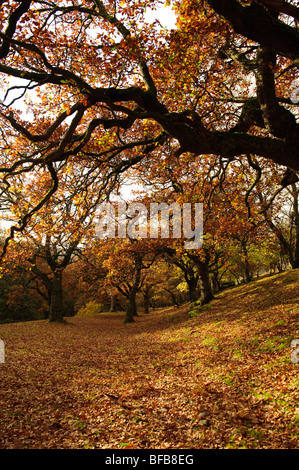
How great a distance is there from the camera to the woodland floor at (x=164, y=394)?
3873 mm

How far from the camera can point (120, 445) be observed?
12.4 ft

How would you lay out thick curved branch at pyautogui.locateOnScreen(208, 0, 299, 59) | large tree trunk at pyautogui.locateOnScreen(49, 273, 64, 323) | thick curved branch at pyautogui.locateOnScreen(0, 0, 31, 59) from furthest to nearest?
1. large tree trunk at pyautogui.locateOnScreen(49, 273, 64, 323)
2. thick curved branch at pyautogui.locateOnScreen(0, 0, 31, 59)
3. thick curved branch at pyautogui.locateOnScreen(208, 0, 299, 59)

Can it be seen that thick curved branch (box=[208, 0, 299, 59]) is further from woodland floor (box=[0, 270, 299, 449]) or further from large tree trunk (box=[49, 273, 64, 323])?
large tree trunk (box=[49, 273, 64, 323])

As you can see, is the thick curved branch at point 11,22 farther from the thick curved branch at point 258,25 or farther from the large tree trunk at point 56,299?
the large tree trunk at point 56,299

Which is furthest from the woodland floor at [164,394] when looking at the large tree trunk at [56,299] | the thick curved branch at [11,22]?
the large tree trunk at [56,299]

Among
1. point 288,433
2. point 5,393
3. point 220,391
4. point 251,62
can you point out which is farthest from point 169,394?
point 251,62

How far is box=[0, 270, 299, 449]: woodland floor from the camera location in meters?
3.87

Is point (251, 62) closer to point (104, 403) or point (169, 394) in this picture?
point (169, 394)

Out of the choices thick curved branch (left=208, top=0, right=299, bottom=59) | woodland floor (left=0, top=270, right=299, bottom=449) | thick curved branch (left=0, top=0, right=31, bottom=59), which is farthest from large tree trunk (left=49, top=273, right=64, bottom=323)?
thick curved branch (left=208, top=0, right=299, bottom=59)

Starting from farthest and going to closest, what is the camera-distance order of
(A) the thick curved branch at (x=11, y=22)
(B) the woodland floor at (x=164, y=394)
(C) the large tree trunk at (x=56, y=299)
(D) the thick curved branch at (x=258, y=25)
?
(C) the large tree trunk at (x=56, y=299) < (A) the thick curved branch at (x=11, y=22) < (D) the thick curved branch at (x=258, y=25) < (B) the woodland floor at (x=164, y=394)

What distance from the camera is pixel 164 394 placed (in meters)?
5.52

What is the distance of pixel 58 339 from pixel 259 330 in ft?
32.8

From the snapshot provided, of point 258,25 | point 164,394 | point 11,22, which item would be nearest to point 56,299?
point 164,394

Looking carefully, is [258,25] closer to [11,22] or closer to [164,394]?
[11,22]
